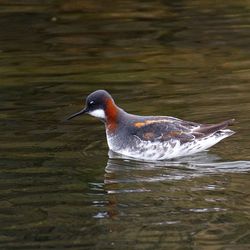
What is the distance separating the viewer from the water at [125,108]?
10785 millimetres

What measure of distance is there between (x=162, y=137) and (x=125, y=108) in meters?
2.42

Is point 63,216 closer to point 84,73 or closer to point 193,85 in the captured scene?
point 193,85

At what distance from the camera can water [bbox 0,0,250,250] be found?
1079 cm

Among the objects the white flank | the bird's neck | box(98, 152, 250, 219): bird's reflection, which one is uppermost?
the bird's neck

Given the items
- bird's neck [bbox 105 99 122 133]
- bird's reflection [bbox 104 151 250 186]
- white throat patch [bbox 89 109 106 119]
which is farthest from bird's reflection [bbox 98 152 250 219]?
white throat patch [bbox 89 109 106 119]

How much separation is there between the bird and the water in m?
0.16

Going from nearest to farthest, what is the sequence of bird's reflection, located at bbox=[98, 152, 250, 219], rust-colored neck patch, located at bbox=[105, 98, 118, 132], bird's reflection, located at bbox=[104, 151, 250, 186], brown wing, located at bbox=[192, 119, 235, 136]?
bird's reflection, located at bbox=[98, 152, 250, 219], bird's reflection, located at bbox=[104, 151, 250, 186], brown wing, located at bbox=[192, 119, 235, 136], rust-colored neck patch, located at bbox=[105, 98, 118, 132]

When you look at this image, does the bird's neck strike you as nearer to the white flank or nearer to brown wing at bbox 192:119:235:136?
the white flank

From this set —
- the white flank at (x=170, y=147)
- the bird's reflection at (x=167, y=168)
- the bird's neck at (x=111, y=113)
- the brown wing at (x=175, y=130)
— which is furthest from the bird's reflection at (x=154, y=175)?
the bird's neck at (x=111, y=113)

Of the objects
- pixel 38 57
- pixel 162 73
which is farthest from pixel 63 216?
pixel 38 57

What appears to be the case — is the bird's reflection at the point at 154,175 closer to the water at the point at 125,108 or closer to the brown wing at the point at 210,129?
the water at the point at 125,108

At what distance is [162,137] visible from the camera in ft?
44.4

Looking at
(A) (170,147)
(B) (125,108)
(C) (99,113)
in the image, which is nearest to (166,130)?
(A) (170,147)

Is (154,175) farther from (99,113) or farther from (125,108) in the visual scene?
(125,108)
